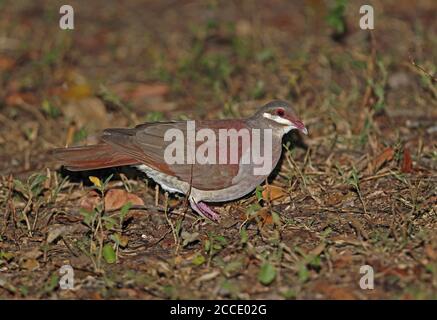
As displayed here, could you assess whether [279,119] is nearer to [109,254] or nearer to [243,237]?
[243,237]

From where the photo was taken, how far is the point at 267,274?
446 centimetres

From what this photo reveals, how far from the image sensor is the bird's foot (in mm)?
5566

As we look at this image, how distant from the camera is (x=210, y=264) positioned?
16.0ft

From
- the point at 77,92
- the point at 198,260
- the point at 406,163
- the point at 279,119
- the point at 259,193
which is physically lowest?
the point at 198,260

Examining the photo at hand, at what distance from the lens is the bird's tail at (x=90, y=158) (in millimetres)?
5781

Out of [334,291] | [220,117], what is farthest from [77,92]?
[334,291]

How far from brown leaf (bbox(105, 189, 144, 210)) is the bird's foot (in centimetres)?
44

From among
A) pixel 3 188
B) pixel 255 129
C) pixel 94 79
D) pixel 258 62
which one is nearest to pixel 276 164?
pixel 255 129

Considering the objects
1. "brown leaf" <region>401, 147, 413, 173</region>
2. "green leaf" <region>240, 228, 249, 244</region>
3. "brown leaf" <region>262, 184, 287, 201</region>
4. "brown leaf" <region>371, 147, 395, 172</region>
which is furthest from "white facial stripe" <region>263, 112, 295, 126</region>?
"green leaf" <region>240, 228, 249, 244</region>

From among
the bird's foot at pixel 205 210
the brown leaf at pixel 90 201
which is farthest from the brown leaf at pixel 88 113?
the bird's foot at pixel 205 210

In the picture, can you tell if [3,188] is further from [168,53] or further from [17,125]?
[168,53]

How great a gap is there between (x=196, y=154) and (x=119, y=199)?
73 cm

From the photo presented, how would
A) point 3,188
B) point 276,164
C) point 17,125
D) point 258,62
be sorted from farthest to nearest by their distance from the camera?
point 258,62 < point 17,125 < point 3,188 < point 276,164
